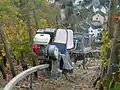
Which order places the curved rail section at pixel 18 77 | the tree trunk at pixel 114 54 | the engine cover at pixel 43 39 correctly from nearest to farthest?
the curved rail section at pixel 18 77
the tree trunk at pixel 114 54
the engine cover at pixel 43 39

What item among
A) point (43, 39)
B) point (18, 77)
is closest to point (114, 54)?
point (18, 77)

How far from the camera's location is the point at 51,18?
2850 cm

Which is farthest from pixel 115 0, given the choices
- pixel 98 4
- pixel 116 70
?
pixel 98 4

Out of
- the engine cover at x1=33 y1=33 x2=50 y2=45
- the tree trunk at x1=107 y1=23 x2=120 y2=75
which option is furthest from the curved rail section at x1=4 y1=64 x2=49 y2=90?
the tree trunk at x1=107 y1=23 x2=120 y2=75

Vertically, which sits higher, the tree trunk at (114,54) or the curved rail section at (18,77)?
the tree trunk at (114,54)

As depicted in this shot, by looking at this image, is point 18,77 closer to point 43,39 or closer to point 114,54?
point 114,54

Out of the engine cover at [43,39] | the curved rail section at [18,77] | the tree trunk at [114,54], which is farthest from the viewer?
the engine cover at [43,39]

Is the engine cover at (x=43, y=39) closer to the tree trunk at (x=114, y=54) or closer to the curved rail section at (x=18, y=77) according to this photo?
the curved rail section at (x=18, y=77)

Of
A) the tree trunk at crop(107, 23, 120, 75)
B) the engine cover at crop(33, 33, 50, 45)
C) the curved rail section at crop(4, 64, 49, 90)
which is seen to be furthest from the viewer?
the engine cover at crop(33, 33, 50, 45)

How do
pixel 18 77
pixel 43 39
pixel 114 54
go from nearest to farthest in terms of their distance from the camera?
pixel 114 54, pixel 18 77, pixel 43 39

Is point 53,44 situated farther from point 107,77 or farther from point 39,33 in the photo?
point 107,77

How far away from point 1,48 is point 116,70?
717 centimetres

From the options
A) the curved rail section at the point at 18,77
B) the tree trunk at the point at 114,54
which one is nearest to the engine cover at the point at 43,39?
the curved rail section at the point at 18,77

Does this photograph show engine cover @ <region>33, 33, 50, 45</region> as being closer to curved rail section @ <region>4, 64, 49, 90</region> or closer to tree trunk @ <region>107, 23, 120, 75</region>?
curved rail section @ <region>4, 64, 49, 90</region>
